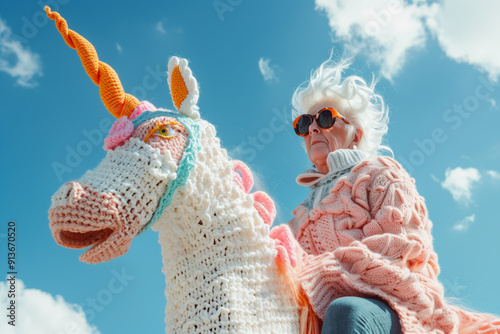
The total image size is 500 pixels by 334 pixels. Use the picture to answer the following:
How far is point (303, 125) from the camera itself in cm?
289

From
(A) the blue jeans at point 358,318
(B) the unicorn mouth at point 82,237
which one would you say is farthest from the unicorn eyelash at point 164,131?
(A) the blue jeans at point 358,318

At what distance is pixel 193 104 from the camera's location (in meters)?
1.67

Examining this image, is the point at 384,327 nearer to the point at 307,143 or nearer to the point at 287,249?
the point at 287,249

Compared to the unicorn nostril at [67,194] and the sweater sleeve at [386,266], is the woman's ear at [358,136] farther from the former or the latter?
the unicorn nostril at [67,194]

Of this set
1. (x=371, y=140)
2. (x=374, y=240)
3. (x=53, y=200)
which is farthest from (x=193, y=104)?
(x=371, y=140)

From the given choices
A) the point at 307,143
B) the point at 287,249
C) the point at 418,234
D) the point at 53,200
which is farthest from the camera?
the point at 307,143

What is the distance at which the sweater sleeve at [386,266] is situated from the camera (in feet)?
5.33

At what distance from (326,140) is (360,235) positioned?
940 mm

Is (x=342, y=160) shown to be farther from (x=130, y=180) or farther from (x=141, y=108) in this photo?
(x=130, y=180)

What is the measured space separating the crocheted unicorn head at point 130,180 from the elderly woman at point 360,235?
0.59 meters

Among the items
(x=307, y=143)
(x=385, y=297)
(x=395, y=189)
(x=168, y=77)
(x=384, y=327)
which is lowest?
(x=384, y=327)

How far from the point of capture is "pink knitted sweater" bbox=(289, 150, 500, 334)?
162 centimetres

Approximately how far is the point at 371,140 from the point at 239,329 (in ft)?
6.27

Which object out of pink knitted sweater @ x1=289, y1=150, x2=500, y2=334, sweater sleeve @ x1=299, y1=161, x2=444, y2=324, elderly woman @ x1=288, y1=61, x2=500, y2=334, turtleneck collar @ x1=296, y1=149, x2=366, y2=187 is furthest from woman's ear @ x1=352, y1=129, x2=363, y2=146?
sweater sleeve @ x1=299, y1=161, x2=444, y2=324
